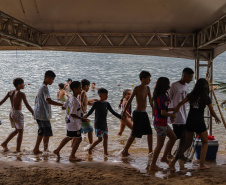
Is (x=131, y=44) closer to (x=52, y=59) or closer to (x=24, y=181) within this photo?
(x=24, y=181)

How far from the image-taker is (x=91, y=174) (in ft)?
14.1

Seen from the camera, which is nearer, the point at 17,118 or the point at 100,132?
the point at 100,132

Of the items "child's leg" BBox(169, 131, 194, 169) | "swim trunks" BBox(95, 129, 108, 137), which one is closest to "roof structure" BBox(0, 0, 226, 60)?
"child's leg" BBox(169, 131, 194, 169)

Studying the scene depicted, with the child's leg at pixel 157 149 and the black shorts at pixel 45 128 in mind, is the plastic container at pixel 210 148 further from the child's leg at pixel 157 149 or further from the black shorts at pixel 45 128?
the black shorts at pixel 45 128

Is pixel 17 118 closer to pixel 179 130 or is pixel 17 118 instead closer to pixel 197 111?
pixel 179 130

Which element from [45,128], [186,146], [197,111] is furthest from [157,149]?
[45,128]

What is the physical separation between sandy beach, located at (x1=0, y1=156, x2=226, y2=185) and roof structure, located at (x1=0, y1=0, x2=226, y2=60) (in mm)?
3152

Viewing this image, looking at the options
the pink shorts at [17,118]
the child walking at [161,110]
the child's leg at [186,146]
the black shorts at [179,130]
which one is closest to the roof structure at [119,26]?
the pink shorts at [17,118]

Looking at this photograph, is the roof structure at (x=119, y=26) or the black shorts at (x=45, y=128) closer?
the black shorts at (x=45, y=128)

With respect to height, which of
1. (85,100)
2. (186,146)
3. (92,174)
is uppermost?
(85,100)

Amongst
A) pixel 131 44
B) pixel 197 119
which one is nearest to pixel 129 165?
pixel 197 119

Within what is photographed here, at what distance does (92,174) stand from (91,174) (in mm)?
14

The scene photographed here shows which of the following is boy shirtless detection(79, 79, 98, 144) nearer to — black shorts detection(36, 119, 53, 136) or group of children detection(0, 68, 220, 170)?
group of children detection(0, 68, 220, 170)

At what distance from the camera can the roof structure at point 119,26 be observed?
22.7 ft
